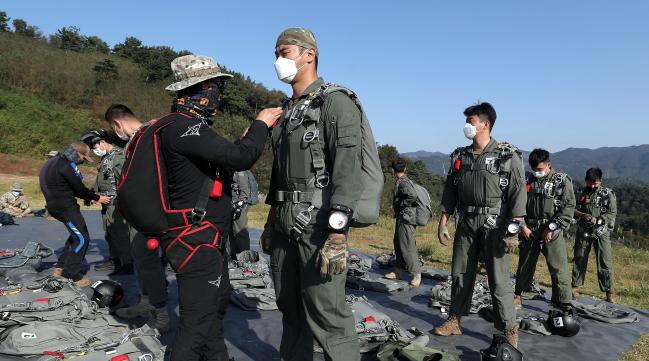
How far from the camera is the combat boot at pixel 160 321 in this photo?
4352 millimetres

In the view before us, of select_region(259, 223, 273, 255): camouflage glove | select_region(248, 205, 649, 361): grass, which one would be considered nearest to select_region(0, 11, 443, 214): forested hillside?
select_region(248, 205, 649, 361): grass

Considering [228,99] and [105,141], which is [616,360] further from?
[228,99]

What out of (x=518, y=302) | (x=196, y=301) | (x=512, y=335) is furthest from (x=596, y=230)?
(x=196, y=301)

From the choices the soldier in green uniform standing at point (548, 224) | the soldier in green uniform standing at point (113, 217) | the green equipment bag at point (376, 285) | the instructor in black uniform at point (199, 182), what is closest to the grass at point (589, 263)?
the soldier in green uniform standing at point (548, 224)

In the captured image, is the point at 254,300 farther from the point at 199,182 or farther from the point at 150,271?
the point at 199,182

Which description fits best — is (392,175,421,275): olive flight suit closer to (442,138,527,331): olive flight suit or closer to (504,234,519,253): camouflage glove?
(442,138,527,331): olive flight suit

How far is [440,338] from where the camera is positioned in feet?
15.6

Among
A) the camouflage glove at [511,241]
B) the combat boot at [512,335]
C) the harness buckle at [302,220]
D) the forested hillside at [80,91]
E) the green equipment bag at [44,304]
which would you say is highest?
the forested hillside at [80,91]

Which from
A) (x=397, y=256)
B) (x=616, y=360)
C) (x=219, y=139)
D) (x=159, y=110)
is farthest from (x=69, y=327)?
(x=159, y=110)

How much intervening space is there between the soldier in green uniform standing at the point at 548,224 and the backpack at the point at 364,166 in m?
4.06

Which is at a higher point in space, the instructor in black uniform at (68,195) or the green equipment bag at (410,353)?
the instructor in black uniform at (68,195)

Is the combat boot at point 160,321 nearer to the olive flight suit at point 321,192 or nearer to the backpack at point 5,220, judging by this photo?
the olive flight suit at point 321,192

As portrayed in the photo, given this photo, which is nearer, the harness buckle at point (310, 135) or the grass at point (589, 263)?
the harness buckle at point (310, 135)

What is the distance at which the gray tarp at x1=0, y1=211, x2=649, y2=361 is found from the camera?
173 inches
